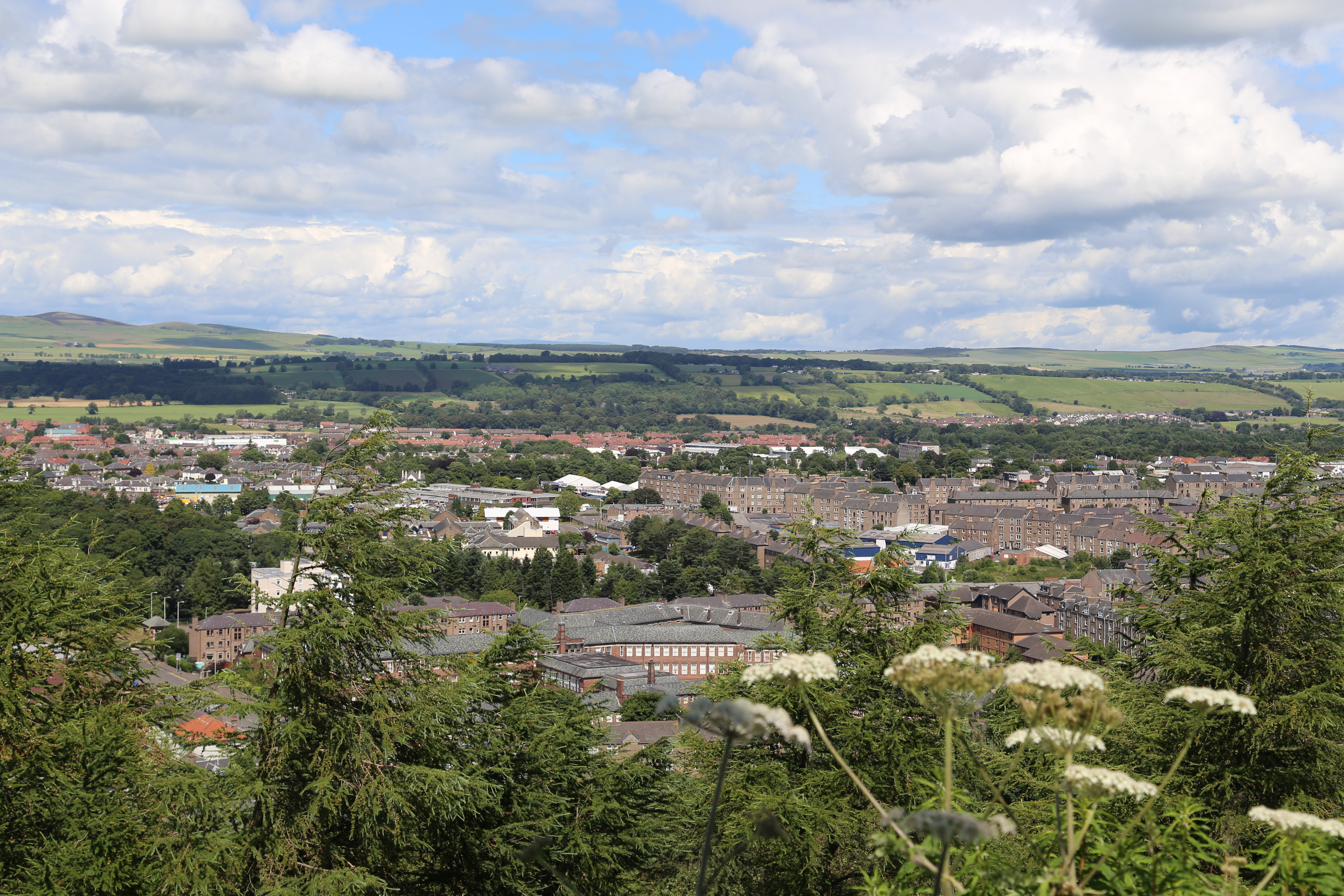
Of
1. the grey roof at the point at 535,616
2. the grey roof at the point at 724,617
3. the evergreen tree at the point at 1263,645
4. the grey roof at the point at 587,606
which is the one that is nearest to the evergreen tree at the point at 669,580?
the grey roof at the point at 587,606

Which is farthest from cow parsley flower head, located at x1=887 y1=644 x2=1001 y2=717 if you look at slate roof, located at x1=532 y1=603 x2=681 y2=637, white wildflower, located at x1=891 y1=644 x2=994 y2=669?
slate roof, located at x1=532 y1=603 x2=681 y2=637

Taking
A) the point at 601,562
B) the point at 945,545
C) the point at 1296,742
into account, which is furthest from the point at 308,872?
the point at 945,545

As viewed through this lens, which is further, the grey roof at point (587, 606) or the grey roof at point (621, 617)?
the grey roof at point (587, 606)

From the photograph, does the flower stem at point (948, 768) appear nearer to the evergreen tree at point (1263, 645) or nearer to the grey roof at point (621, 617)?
the evergreen tree at point (1263, 645)

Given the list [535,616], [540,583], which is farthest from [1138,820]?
[540,583]

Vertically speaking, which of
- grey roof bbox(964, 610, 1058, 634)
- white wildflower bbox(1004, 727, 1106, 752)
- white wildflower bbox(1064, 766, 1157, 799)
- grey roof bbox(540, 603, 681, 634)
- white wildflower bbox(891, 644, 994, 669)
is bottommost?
grey roof bbox(540, 603, 681, 634)

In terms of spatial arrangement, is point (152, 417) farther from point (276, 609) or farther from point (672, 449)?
point (276, 609)

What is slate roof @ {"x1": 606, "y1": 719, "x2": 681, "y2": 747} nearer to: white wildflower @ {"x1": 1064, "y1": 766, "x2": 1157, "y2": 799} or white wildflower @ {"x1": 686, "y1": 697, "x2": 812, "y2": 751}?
white wildflower @ {"x1": 1064, "y1": 766, "x2": 1157, "y2": 799}
